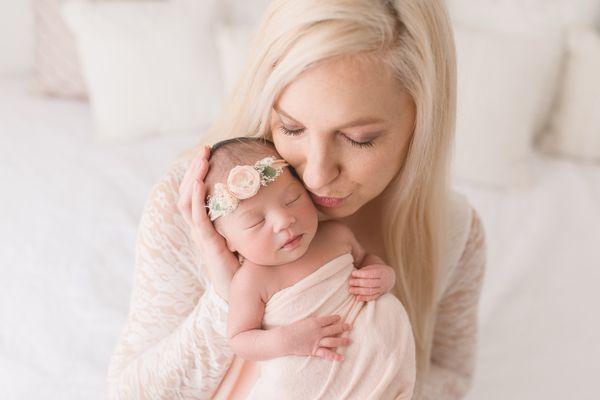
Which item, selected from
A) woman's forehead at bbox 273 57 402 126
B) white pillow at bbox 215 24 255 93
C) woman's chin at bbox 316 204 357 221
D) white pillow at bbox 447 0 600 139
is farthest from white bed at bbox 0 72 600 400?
woman's forehead at bbox 273 57 402 126

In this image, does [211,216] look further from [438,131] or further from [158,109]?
[158,109]

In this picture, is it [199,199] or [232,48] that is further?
[232,48]

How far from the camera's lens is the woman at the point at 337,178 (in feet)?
3.51

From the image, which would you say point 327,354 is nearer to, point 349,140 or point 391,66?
point 349,140

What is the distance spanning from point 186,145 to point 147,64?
33 centimetres

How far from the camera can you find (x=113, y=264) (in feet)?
7.09

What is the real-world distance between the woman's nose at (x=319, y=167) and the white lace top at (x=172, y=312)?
0.86 feet

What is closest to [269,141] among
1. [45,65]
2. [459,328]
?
[459,328]

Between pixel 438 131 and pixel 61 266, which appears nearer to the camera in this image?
pixel 438 131

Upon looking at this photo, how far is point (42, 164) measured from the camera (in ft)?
8.37

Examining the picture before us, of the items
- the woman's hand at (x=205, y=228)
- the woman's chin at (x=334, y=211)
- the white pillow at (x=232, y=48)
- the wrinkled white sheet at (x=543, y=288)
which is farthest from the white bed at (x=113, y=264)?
the woman's chin at (x=334, y=211)

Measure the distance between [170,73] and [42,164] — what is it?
0.57 meters

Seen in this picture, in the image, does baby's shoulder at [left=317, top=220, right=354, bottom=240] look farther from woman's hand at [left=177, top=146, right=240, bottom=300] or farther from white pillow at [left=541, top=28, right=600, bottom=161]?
white pillow at [left=541, top=28, right=600, bottom=161]

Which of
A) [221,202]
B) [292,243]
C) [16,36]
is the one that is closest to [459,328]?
[292,243]
